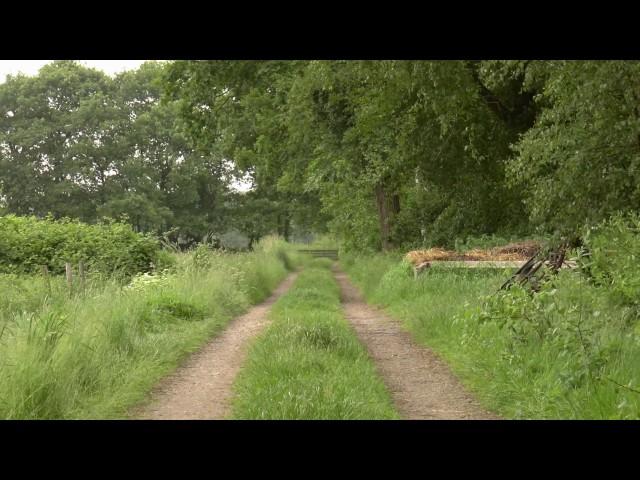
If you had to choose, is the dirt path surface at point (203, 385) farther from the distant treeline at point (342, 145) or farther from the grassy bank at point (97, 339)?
the distant treeline at point (342, 145)

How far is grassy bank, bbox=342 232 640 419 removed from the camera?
5484mm

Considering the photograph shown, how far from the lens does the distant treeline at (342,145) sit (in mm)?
8141

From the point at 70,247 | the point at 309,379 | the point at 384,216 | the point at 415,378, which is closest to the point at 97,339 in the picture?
the point at 309,379

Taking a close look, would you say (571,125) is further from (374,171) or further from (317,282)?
(317,282)

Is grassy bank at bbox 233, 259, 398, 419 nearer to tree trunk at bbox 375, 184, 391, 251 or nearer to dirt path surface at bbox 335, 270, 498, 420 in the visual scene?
dirt path surface at bbox 335, 270, 498, 420

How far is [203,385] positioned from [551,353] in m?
3.85

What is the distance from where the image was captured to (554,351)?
6809 mm

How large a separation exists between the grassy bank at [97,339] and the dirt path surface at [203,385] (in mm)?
187

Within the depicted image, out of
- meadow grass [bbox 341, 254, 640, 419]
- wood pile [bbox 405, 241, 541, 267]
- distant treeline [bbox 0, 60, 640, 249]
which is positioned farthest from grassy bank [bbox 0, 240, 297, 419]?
wood pile [bbox 405, 241, 541, 267]

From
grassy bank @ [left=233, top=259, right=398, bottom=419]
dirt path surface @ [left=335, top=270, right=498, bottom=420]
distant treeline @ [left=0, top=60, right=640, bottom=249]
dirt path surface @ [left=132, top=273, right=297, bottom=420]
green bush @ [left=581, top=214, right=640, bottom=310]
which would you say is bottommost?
dirt path surface @ [left=335, top=270, right=498, bottom=420]

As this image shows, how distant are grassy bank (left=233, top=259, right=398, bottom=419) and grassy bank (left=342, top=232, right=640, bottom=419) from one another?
123cm

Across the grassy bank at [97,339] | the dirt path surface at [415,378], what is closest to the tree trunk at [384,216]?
the grassy bank at [97,339]

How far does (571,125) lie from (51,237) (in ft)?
46.7

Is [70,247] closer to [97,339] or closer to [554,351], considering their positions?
[97,339]
